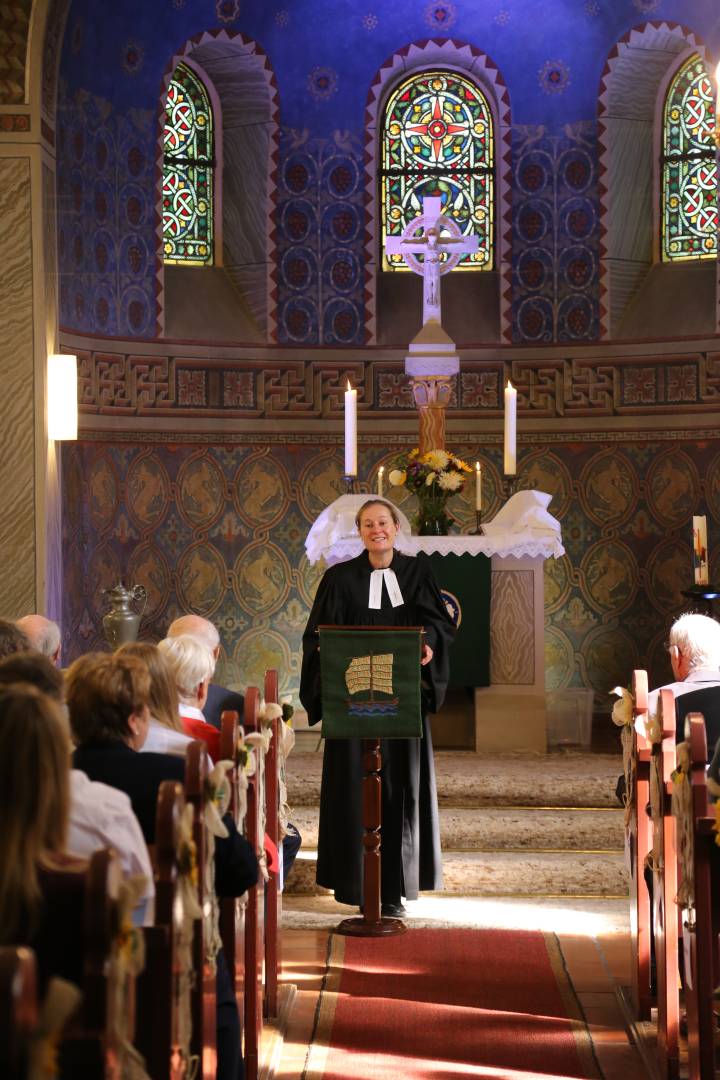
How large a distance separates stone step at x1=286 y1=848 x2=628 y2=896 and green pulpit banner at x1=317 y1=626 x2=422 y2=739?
1.29 metres

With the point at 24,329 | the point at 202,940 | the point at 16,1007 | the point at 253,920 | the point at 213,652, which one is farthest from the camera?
the point at 24,329

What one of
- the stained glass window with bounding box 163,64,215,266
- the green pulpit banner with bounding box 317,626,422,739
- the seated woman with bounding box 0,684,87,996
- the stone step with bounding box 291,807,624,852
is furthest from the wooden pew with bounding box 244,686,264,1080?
the stained glass window with bounding box 163,64,215,266

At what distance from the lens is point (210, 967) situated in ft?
11.3

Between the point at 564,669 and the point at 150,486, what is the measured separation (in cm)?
313

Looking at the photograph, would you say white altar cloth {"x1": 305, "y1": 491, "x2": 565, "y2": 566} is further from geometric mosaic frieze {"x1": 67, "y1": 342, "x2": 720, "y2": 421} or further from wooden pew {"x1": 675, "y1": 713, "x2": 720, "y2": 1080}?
wooden pew {"x1": 675, "y1": 713, "x2": 720, "y2": 1080}

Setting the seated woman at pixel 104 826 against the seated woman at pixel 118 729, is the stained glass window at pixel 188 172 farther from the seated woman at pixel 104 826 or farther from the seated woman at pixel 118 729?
the seated woman at pixel 104 826

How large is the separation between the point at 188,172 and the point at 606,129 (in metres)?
2.97

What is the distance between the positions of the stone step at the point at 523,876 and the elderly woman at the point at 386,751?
24.0 inches

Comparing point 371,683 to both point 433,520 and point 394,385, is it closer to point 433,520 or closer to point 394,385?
point 433,520

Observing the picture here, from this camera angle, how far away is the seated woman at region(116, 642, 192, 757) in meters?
3.76

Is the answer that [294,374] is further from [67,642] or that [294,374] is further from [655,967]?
[655,967]

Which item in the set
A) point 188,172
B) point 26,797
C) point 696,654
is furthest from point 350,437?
point 26,797

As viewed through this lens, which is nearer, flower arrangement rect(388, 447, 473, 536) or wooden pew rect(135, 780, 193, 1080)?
wooden pew rect(135, 780, 193, 1080)

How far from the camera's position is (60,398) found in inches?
329
